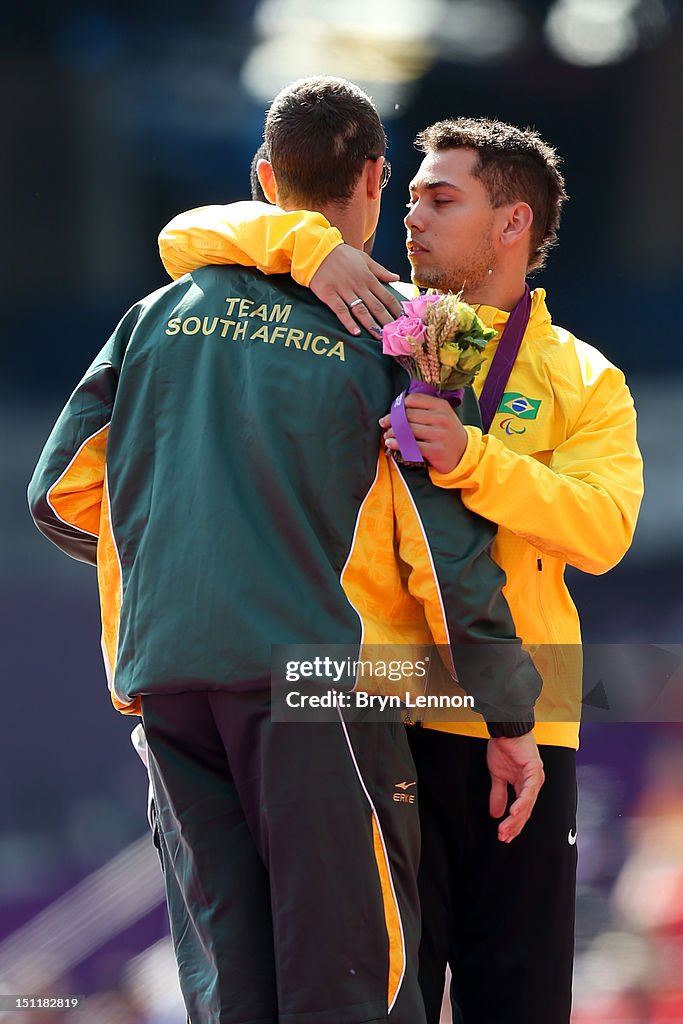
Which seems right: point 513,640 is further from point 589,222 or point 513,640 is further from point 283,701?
point 589,222

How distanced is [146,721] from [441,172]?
1425 mm

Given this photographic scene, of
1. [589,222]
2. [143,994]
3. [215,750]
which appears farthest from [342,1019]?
[589,222]

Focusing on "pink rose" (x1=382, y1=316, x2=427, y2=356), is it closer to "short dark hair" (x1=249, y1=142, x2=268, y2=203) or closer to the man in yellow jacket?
the man in yellow jacket

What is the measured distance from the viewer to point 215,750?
220cm

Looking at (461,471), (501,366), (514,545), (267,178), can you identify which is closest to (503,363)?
(501,366)

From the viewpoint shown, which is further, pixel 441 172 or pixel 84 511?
pixel 441 172

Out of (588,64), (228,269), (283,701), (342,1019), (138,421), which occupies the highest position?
(588,64)

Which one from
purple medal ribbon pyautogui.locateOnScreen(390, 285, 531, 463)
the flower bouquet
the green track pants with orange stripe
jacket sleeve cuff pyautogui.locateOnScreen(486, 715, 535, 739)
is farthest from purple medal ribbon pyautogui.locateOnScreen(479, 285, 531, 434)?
the green track pants with orange stripe

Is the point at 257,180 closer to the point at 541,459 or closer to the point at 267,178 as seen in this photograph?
the point at 267,178

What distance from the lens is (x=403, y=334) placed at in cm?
218

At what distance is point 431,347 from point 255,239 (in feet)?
1.28

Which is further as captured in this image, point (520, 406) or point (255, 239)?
point (520, 406)

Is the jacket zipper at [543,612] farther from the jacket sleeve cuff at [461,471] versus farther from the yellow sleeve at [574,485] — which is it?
the jacket sleeve cuff at [461,471]

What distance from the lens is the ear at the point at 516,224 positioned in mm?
2900
